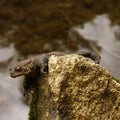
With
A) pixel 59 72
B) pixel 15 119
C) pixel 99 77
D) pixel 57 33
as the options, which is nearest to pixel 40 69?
pixel 59 72

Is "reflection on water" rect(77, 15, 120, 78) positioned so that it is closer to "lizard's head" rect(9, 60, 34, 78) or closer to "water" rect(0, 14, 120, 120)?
"water" rect(0, 14, 120, 120)

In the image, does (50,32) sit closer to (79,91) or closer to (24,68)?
(24,68)

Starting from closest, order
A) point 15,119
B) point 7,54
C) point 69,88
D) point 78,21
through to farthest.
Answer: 1. point 69,88
2. point 15,119
3. point 7,54
4. point 78,21

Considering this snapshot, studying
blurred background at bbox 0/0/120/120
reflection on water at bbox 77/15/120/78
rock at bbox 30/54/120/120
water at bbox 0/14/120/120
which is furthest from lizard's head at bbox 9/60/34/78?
reflection on water at bbox 77/15/120/78

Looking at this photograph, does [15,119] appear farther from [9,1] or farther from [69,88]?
[9,1]

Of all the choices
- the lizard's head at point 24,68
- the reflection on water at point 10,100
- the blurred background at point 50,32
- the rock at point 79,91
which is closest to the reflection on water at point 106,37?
the blurred background at point 50,32

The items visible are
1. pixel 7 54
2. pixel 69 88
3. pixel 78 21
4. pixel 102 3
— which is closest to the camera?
pixel 69 88

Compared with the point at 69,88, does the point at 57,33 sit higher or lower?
higher
